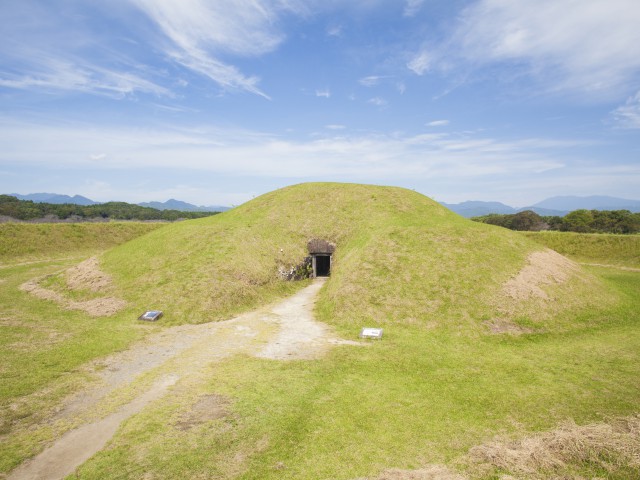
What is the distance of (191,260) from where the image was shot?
3002 cm

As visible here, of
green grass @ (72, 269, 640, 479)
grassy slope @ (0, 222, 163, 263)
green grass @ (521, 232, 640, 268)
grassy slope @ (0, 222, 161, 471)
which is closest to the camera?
green grass @ (72, 269, 640, 479)

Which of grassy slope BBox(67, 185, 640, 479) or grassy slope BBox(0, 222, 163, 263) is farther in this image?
grassy slope BBox(0, 222, 163, 263)

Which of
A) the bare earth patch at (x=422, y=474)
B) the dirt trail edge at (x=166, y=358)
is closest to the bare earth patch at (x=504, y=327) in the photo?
the dirt trail edge at (x=166, y=358)

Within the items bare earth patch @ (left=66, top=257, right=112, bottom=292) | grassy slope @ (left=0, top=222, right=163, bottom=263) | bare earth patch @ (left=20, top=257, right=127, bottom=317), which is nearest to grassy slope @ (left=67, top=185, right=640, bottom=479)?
bare earth patch @ (left=66, top=257, right=112, bottom=292)

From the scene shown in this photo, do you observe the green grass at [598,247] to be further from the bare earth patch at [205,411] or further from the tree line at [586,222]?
the bare earth patch at [205,411]

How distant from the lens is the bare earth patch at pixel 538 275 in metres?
24.0

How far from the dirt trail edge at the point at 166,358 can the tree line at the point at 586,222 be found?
85246 millimetres

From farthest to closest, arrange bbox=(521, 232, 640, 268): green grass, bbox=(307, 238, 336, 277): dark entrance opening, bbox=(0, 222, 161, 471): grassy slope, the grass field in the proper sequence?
bbox=(521, 232, 640, 268): green grass < bbox=(307, 238, 336, 277): dark entrance opening < bbox=(0, 222, 161, 471): grassy slope < the grass field

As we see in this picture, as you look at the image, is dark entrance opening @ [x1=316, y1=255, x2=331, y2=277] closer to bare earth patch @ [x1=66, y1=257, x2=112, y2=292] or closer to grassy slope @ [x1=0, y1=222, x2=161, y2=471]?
grassy slope @ [x1=0, y1=222, x2=161, y2=471]

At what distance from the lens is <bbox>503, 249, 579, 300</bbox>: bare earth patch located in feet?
78.7

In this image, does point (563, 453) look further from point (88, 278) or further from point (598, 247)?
point (598, 247)

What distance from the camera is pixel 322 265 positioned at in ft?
125

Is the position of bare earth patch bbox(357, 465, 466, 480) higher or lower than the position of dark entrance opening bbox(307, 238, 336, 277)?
lower

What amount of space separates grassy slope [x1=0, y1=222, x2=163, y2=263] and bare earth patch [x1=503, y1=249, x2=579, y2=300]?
191 ft
